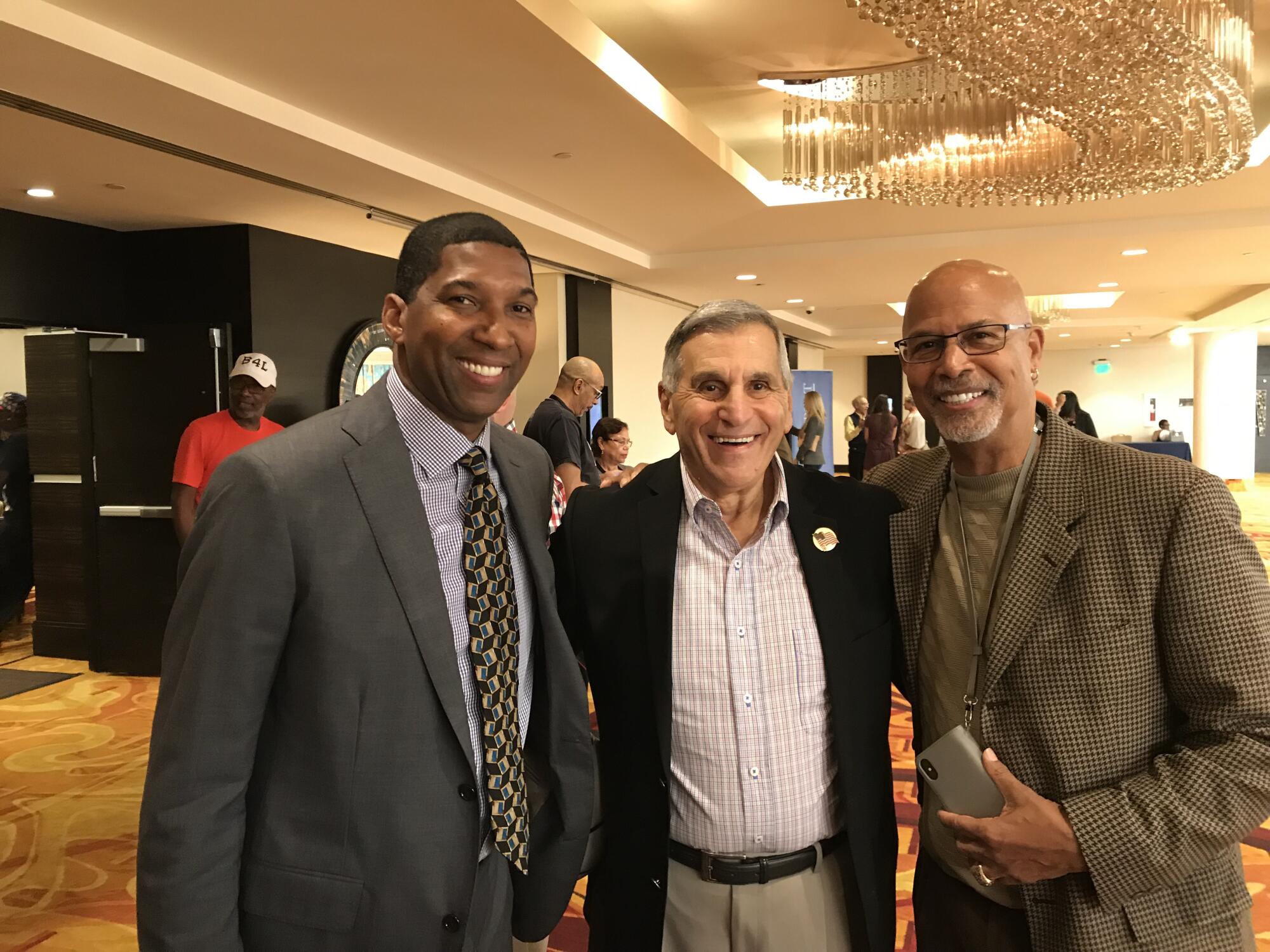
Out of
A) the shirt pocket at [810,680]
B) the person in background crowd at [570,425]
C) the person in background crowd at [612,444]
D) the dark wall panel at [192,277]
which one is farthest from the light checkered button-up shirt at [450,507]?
the dark wall panel at [192,277]

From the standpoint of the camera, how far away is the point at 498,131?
A: 5293 millimetres

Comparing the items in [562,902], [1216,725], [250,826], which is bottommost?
[562,902]

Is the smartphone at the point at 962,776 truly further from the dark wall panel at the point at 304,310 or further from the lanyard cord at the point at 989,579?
the dark wall panel at the point at 304,310

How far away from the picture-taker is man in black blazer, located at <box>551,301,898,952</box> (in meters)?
1.70

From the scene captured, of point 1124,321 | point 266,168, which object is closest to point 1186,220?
point 266,168

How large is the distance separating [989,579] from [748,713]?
0.51 metres

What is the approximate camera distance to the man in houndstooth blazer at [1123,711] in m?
1.47

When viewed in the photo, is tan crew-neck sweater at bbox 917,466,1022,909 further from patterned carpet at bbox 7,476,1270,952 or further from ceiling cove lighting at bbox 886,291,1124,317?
ceiling cove lighting at bbox 886,291,1124,317

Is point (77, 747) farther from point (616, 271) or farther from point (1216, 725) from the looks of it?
point (616, 271)

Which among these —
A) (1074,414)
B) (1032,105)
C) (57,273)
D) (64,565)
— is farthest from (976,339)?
(1074,414)

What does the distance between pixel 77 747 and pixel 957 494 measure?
17.2 feet

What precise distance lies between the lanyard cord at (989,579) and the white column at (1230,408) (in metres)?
20.3

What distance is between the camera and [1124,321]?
18.4m

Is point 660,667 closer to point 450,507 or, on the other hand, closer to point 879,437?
point 450,507
